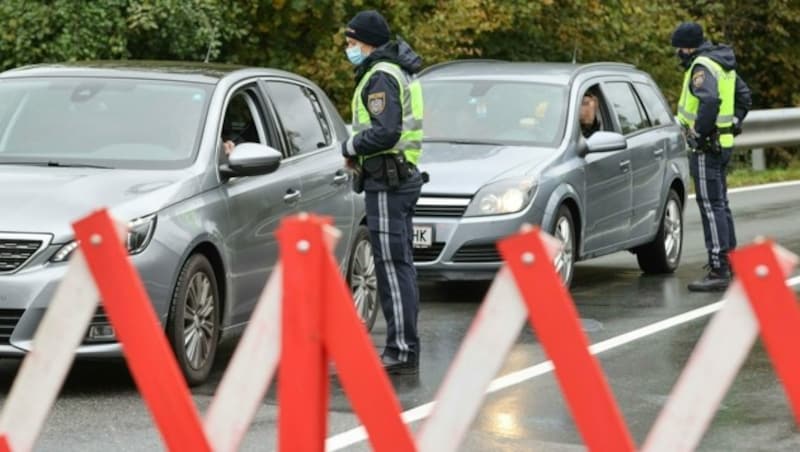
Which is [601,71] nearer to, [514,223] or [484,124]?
[484,124]

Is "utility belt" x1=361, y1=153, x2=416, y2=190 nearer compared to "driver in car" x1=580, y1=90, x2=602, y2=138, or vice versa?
"utility belt" x1=361, y1=153, x2=416, y2=190

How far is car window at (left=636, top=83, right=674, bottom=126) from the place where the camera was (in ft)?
49.9

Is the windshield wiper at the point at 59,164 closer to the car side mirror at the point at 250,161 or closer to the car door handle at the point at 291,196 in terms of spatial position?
the car side mirror at the point at 250,161

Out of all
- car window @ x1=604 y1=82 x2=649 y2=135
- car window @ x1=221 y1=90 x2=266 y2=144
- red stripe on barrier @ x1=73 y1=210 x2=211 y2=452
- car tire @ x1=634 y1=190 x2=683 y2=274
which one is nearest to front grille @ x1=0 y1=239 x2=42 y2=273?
car window @ x1=221 y1=90 x2=266 y2=144

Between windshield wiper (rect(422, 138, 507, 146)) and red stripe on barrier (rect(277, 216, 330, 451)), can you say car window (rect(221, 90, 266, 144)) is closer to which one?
windshield wiper (rect(422, 138, 507, 146))

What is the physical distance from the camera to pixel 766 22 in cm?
3284

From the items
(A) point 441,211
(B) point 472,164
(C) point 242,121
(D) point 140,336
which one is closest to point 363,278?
(C) point 242,121

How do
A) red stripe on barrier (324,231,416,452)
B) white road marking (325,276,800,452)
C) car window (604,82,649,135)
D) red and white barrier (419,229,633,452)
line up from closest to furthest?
red and white barrier (419,229,633,452) → red stripe on barrier (324,231,416,452) → white road marking (325,276,800,452) → car window (604,82,649,135)

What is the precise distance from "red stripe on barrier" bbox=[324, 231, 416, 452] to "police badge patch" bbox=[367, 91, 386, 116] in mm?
4821

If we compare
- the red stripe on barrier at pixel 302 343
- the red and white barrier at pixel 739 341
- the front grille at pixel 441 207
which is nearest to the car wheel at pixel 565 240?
the front grille at pixel 441 207

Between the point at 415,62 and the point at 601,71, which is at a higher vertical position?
the point at 415,62

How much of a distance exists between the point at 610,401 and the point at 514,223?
778cm

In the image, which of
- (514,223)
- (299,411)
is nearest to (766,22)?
(514,223)

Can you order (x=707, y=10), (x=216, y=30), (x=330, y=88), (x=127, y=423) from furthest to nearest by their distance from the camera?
(x=707, y=10)
(x=330, y=88)
(x=216, y=30)
(x=127, y=423)
